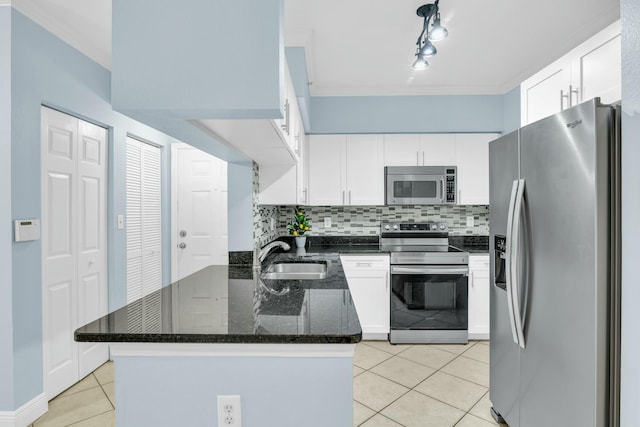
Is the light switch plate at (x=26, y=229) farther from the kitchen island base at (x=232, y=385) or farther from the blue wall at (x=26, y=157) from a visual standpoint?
the kitchen island base at (x=232, y=385)

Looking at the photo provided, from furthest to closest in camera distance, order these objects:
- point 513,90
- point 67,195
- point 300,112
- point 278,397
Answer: point 513,90, point 300,112, point 67,195, point 278,397

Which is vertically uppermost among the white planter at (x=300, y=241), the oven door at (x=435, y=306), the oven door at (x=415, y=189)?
the oven door at (x=415, y=189)

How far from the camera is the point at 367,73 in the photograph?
3.28 m

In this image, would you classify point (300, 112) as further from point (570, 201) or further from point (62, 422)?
point (62, 422)

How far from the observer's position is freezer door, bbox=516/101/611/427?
1.28 meters

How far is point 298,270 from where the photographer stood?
2.80 meters

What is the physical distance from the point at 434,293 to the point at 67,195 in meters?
3.04

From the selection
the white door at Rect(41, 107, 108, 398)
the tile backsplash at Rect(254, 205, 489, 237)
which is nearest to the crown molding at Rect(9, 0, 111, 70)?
the white door at Rect(41, 107, 108, 398)

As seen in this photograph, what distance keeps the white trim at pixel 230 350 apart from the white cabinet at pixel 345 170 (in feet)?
8.49

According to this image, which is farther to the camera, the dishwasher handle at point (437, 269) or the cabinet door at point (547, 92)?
the dishwasher handle at point (437, 269)

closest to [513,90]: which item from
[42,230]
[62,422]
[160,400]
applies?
[160,400]

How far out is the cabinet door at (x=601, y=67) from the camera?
1565 mm

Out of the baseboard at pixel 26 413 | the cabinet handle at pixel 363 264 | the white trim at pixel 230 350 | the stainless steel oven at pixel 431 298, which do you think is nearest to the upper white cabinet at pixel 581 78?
the stainless steel oven at pixel 431 298
